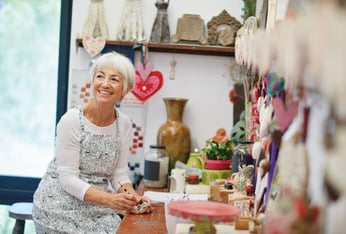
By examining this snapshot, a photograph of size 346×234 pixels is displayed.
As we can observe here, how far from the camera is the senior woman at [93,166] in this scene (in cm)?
230

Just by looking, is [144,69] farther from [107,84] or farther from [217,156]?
[107,84]

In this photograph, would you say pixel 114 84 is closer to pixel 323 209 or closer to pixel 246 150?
pixel 246 150

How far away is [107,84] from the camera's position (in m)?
2.41

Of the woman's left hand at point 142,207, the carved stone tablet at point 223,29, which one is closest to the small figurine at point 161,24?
the carved stone tablet at point 223,29

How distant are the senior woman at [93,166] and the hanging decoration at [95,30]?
0.77 m

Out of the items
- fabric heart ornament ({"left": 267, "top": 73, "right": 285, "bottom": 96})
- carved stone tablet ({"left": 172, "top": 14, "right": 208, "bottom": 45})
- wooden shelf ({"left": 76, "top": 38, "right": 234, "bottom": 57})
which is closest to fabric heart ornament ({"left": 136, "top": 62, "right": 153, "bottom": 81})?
wooden shelf ({"left": 76, "top": 38, "right": 234, "bottom": 57})

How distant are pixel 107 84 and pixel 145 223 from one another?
0.69 metres

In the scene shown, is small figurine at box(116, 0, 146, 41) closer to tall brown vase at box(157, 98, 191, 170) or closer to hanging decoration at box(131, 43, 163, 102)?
hanging decoration at box(131, 43, 163, 102)

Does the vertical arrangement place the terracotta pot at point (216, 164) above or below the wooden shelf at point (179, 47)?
below

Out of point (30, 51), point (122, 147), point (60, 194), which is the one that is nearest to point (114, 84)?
point (122, 147)

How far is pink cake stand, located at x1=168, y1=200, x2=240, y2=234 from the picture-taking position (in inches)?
46.7

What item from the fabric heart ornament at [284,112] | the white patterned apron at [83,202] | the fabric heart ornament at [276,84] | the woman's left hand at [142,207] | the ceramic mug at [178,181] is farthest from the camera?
the ceramic mug at [178,181]

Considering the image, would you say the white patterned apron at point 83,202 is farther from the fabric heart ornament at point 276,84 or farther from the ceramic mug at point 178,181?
the fabric heart ornament at point 276,84

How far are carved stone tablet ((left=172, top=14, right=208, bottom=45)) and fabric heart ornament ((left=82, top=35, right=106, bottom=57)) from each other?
0.43m
